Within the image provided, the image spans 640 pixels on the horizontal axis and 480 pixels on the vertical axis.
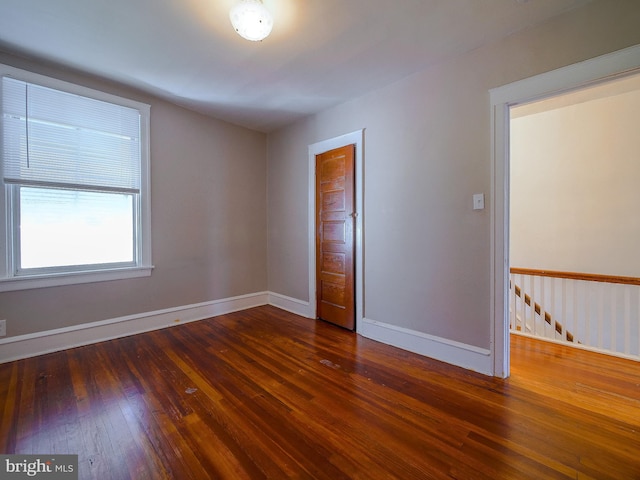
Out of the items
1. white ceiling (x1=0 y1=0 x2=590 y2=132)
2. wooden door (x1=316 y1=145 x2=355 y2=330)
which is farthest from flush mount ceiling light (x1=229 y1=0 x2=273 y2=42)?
wooden door (x1=316 y1=145 x2=355 y2=330)

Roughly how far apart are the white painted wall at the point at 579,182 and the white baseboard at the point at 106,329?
14.4 feet

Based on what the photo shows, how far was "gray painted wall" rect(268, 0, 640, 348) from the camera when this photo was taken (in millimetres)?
1889

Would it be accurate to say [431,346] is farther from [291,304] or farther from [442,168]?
[291,304]

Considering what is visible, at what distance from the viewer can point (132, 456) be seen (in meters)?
1.41

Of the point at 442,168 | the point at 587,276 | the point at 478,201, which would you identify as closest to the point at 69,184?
the point at 442,168

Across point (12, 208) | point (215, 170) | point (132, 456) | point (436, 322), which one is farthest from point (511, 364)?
point (12, 208)

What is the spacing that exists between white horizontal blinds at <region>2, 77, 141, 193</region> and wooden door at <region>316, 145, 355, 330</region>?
209cm

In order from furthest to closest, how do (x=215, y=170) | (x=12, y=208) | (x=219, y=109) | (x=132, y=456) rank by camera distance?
(x=215, y=170) → (x=219, y=109) → (x=12, y=208) → (x=132, y=456)

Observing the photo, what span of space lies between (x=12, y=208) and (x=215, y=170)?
192 centimetres

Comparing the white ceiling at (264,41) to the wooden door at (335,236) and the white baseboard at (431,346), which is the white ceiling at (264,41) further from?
the white baseboard at (431,346)

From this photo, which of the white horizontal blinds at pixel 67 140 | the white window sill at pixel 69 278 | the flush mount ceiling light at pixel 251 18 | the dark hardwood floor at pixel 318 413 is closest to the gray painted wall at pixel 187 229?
the white window sill at pixel 69 278

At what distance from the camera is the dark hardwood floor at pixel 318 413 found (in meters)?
1.36

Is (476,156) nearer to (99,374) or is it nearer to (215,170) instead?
(215,170)

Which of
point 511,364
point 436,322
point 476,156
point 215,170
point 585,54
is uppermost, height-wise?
point 585,54
